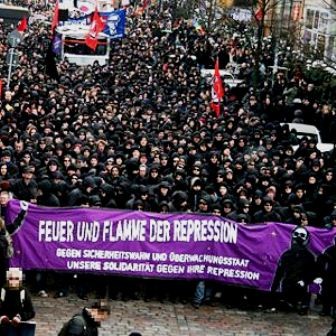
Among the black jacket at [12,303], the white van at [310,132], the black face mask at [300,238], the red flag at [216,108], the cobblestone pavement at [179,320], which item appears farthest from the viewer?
the red flag at [216,108]

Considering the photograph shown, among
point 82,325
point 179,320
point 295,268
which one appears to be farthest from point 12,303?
point 295,268

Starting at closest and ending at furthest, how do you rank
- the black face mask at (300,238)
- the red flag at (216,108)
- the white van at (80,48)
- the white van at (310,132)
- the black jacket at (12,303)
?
the black jacket at (12,303)
the black face mask at (300,238)
the white van at (310,132)
the red flag at (216,108)
the white van at (80,48)

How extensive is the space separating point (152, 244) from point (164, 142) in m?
6.38

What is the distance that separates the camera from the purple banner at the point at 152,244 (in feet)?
46.8

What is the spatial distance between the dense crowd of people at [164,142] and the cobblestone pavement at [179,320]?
4.50 feet

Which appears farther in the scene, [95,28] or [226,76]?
[226,76]

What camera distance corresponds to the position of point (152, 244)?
47.5ft

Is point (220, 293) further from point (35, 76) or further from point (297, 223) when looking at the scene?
point (35, 76)

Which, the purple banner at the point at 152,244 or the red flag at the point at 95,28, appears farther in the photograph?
the red flag at the point at 95,28

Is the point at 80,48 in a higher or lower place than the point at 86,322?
higher

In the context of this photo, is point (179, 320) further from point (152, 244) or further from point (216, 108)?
point (216, 108)

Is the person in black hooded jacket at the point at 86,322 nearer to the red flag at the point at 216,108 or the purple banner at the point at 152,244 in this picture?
the purple banner at the point at 152,244

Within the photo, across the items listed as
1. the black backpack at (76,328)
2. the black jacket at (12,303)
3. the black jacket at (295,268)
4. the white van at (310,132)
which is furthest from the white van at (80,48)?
the black backpack at (76,328)

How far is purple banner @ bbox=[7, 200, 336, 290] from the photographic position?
1426cm
